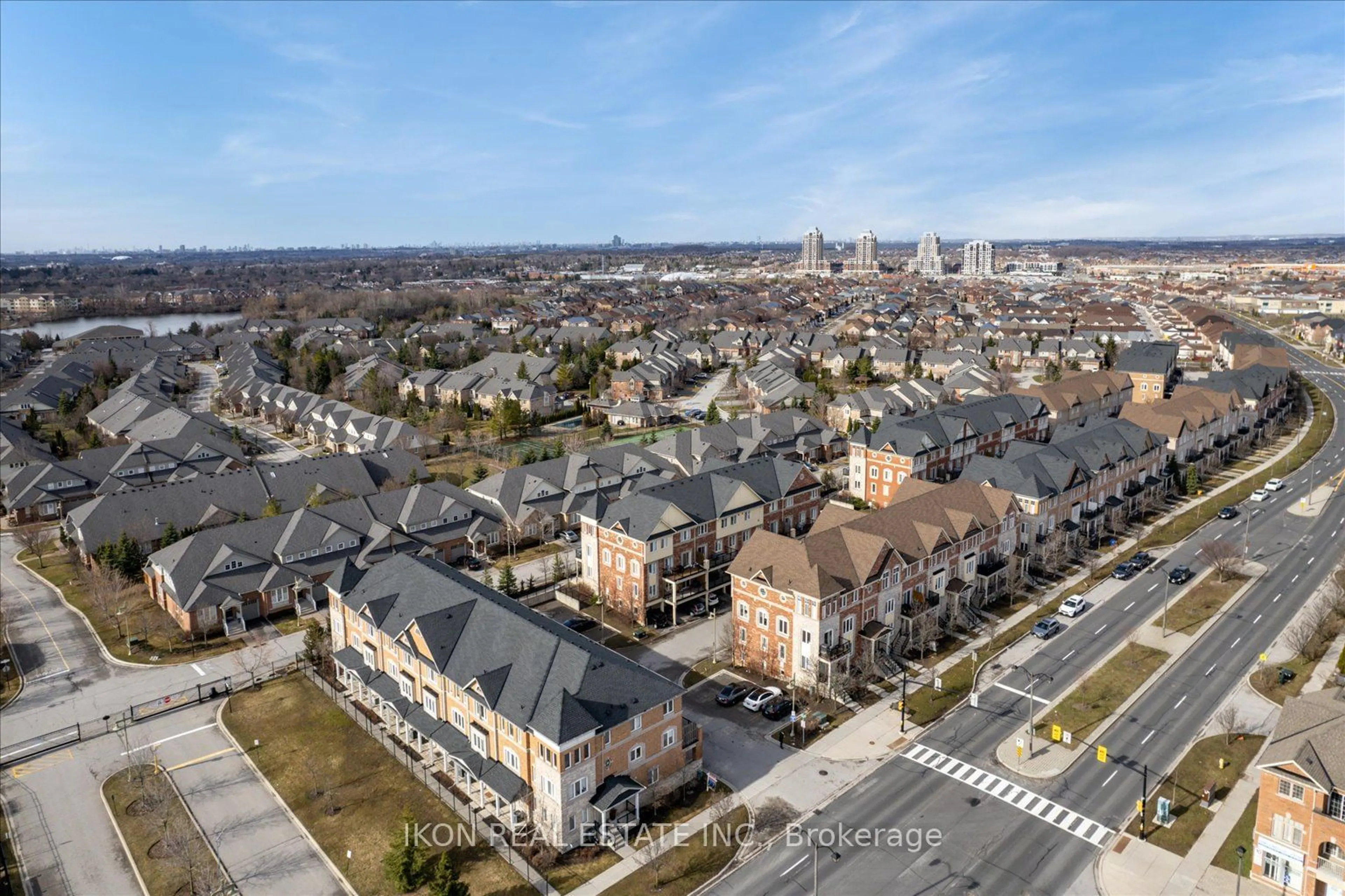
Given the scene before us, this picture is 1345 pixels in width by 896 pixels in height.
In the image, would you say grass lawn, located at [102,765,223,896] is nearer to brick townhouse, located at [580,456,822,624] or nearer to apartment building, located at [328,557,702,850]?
apartment building, located at [328,557,702,850]

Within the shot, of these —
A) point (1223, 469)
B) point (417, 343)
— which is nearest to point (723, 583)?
point (1223, 469)

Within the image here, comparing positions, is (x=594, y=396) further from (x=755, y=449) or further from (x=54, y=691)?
(x=54, y=691)

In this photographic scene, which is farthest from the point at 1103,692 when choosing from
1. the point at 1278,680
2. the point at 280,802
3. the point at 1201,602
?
the point at 280,802

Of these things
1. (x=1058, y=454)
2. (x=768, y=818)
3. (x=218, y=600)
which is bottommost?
(x=768, y=818)

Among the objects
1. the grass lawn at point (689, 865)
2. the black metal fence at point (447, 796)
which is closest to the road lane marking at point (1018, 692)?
the grass lawn at point (689, 865)

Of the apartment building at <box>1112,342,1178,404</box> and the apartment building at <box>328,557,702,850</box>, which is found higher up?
the apartment building at <box>1112,342,1178,404</box>

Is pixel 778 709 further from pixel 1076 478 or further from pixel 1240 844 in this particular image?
pixel 1076 478

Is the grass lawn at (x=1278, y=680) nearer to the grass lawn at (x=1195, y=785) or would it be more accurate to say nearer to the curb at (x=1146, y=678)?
the curb at (x=1146, y=678)

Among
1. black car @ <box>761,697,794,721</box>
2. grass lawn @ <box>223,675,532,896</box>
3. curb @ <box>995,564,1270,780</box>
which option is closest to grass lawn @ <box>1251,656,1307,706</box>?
curb @ <box>995,564,1270,780</box>
